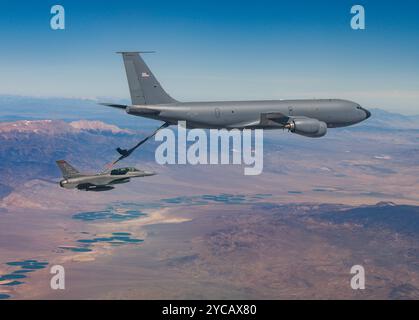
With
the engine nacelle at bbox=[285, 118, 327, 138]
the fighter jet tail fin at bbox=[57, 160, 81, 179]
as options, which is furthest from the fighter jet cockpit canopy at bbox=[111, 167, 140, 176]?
the engine nacelle at bbox=[285, 118, 327, 138]

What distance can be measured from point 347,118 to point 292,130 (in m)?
13.3

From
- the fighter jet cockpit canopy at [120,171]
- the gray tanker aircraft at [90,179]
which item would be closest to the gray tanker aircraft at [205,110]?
the fighter jet cockpit canopy at [120,171]

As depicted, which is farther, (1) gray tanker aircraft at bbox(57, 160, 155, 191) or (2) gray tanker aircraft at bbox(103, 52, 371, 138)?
(2) gray tanker aircraft at bbox(103, 52, 371, 138)

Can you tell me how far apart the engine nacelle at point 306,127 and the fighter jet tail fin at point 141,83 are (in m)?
16.2

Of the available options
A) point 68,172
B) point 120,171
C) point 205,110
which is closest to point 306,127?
point 205,110

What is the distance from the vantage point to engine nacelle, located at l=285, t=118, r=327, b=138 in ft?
198

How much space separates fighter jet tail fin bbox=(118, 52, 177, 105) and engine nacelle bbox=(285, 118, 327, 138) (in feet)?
53.0

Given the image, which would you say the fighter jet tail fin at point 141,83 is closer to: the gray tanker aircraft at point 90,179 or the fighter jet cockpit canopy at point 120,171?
the fighter jet cockpit canopy at point 120,171

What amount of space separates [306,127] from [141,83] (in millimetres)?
21628

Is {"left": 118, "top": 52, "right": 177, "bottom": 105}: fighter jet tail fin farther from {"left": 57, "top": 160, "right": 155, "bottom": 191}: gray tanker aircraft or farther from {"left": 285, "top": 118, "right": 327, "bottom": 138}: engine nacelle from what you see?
{"left": 285, "top": 118, "right": 327, "bottom": 138}: engine nacelle

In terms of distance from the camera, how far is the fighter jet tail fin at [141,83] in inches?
2313

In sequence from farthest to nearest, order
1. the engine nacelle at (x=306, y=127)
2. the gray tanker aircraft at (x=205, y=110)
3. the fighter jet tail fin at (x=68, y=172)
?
the engine nacelle at (x=306, y=127), the gray tanker aircraft at (x=205, y=110), the fighter jet tail fin at (x=68, y=172)
